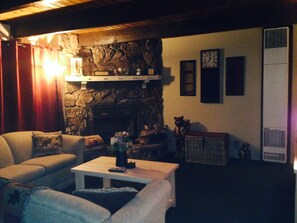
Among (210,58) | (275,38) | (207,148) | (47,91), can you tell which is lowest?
(207,148)

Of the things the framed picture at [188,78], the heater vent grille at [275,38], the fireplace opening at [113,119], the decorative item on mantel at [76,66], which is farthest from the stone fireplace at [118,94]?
the heater vent grille at [275,38]

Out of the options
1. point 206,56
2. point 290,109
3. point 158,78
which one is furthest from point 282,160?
point 158,78

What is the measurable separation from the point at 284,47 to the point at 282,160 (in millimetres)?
1887

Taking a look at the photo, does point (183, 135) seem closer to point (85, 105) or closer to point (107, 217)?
point (85, 105)

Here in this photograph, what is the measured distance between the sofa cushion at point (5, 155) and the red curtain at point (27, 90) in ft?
1.97

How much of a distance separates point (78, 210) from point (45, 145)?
285 cm

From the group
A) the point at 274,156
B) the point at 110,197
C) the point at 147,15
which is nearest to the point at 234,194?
the point at 274,156

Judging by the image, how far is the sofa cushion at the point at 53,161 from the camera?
379 cm

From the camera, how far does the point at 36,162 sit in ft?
12.6

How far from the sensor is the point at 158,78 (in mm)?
6012

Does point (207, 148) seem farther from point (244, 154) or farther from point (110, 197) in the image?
point (110, 197)

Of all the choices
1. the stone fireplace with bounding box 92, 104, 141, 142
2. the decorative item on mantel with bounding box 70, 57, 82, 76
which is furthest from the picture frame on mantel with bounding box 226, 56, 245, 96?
the decorative item on mantel with bounding box 70, 57, 82, 76

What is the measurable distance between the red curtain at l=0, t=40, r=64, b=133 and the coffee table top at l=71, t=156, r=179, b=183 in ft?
5.52

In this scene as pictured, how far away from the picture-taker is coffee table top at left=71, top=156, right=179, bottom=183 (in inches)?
123
